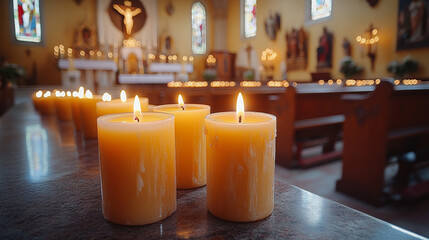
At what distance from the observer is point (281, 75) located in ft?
39.7

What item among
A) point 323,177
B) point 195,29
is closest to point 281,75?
point 195,29

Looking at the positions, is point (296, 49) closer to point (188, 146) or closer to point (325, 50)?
point (325, 50)

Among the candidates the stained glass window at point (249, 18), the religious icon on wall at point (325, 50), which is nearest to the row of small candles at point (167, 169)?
the religious icon on wall at point (325, 50)

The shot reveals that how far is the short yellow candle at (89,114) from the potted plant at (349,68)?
30.1ft

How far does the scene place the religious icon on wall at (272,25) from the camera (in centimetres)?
1184

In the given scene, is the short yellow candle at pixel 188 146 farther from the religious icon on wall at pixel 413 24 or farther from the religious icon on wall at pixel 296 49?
the religious icon on wall at pixel 296 49

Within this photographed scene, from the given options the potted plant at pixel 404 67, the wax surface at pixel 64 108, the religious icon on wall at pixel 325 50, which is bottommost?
the wax surface at pixel 64 108

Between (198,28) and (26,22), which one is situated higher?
(198,28)

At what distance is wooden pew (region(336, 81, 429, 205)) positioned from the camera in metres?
2.45

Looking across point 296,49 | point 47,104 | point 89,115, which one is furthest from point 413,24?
point 89,115

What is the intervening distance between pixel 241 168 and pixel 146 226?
0.61 feet

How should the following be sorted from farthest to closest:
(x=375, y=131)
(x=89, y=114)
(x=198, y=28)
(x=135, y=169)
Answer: (x=198, y=28), (x=375, y=131), (x=89, y=114), (x=135, y=169)

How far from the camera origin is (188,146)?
609 mm

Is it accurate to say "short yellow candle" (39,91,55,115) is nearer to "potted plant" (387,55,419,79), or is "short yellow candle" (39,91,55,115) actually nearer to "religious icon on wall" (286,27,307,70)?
"potted plant" (387,55,419,79)
